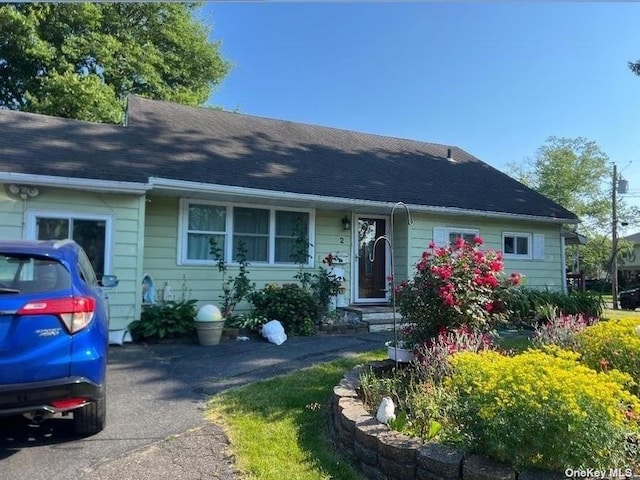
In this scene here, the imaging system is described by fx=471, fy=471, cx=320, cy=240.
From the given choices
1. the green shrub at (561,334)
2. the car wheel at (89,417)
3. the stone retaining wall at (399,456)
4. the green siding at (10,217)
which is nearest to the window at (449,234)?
the green shrub at (561,334)

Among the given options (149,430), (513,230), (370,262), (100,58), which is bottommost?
(149,430)

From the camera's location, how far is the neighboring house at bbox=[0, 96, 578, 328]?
26.0 ft

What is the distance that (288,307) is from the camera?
900 centimetres

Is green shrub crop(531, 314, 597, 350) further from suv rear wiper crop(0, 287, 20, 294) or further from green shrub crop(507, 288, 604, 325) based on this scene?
suv rear wiper crop(0, 287, 20, 294)

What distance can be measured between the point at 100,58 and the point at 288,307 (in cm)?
1902

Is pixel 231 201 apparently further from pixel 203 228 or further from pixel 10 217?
pixel 10 217

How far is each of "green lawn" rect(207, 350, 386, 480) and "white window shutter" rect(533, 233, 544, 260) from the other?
898cm

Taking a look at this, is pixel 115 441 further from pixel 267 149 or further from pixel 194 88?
pixel 194 88

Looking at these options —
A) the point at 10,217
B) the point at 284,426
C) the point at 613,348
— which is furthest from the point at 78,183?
the point at 613,348

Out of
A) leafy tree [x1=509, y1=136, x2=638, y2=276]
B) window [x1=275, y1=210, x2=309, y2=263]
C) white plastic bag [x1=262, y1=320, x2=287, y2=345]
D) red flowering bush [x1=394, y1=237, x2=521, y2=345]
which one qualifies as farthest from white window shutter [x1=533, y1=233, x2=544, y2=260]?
leafy tree [x1=509, y1=136, x2=638, y2=276]

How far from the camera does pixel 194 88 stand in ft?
86.2

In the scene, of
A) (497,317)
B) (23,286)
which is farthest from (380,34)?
(23,286)

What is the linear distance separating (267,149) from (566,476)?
10192 millimetres

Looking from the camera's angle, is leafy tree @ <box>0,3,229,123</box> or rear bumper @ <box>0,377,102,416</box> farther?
leafy tree @ <box>0,3,229,123</box>
